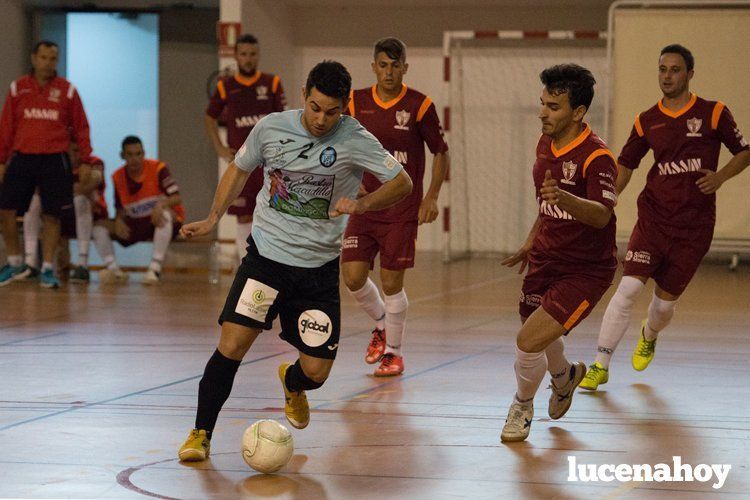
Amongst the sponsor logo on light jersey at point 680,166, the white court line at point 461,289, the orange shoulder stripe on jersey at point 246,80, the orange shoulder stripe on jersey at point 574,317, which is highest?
the orange shoulder stripe on jersey at point 246,80

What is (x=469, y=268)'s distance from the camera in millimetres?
15211

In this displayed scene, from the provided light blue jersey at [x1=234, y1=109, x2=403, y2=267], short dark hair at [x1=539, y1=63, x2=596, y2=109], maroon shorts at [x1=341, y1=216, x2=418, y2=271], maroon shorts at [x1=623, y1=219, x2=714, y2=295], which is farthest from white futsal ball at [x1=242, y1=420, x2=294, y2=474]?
maroon shorts at [x1=623, y1=219, x2=714, y2=295]

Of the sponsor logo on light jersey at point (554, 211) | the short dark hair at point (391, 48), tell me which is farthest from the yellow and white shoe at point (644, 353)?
the short dark hair at point (391, 48)

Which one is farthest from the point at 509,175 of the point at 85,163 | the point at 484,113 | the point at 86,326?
the point at 86,326

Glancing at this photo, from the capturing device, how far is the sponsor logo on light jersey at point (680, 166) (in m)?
7.23

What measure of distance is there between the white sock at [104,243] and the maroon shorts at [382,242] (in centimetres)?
597

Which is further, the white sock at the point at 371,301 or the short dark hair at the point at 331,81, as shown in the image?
the white sock at the point at 371,301

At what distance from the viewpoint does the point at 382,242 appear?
756 cm

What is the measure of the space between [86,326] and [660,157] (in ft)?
14.8

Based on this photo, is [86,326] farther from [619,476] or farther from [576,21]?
[576,21]

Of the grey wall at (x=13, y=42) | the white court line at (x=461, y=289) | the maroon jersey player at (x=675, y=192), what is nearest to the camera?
the maroon jersey player at (x=675, y=192)

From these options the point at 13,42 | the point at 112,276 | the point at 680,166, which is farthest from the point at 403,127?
the point at 13,42

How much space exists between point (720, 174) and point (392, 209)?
1.95 m

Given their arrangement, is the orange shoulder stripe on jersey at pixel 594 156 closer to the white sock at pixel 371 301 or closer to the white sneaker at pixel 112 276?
the white sock at pixel 371 301
